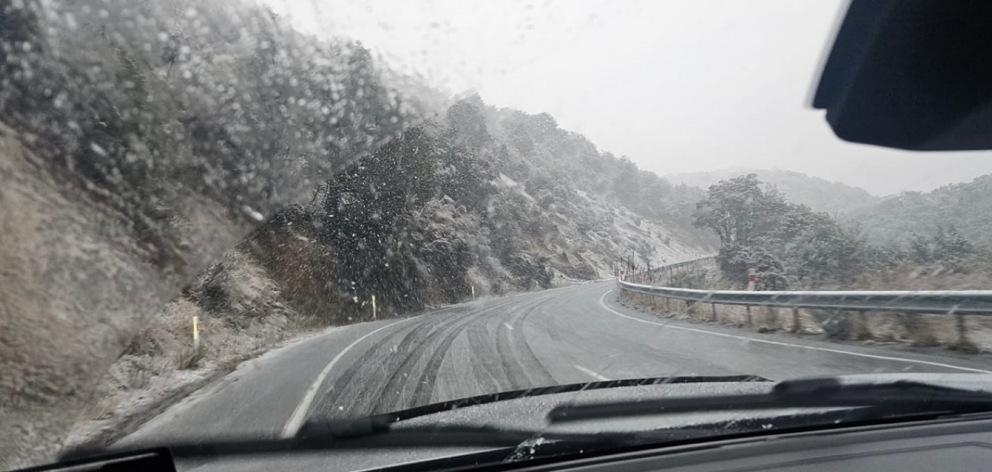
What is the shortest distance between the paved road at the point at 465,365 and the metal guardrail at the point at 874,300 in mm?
530

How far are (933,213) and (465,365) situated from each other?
6408mm

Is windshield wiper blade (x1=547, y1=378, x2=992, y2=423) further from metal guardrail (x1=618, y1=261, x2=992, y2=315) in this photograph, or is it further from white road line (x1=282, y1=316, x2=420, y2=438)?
metal guardrail (x1=618, y1=261, x2=992, y2=315)

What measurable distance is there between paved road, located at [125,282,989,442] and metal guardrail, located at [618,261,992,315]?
0.53m

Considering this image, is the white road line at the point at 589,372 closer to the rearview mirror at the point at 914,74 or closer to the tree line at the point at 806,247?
the rearview mirror at the point at 914,74

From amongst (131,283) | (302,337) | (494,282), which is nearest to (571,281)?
(494,282)

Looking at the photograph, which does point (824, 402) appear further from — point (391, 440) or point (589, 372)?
point (589, 372)

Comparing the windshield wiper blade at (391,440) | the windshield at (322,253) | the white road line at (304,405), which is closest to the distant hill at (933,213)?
the windshield at (322,253)

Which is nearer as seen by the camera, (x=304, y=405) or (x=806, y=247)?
(x=304, y=405)

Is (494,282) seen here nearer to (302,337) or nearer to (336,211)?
(336,211)

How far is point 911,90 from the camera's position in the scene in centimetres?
485

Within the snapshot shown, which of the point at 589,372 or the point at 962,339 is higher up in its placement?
the point at 589,372

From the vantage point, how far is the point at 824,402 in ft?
10.1

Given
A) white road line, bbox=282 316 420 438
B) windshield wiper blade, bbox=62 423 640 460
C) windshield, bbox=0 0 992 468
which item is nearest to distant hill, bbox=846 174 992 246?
windshield, bbox=0 0 992 468

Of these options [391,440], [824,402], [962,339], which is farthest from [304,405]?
[962,339]
